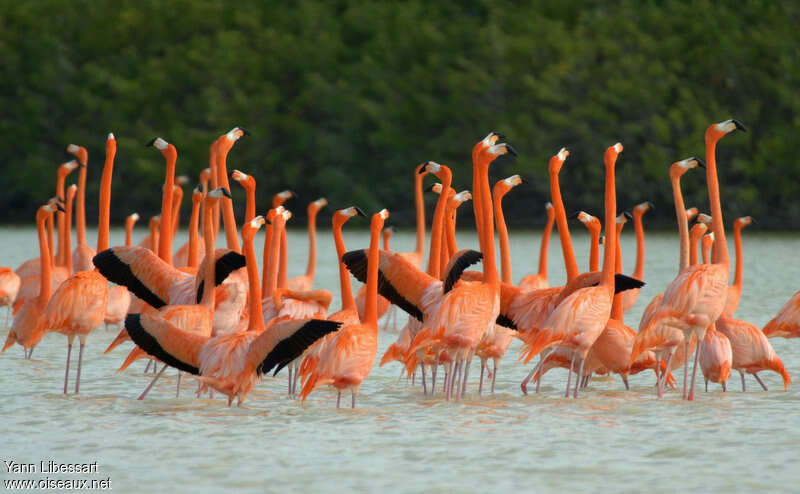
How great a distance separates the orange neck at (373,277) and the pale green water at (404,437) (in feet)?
1.72

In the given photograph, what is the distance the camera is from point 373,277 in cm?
750

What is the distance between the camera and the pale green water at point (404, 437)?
17.7 feet

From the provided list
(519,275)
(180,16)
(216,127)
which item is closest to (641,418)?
(519,275)

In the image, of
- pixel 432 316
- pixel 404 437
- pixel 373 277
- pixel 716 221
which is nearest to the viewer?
pixel 404 437

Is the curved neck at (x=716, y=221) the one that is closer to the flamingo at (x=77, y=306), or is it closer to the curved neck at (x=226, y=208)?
the curved neck at (x=226, y=208)

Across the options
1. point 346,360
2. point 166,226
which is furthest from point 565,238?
point 166,226

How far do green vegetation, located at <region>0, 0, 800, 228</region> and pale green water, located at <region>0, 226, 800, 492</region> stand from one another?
76.9 ft

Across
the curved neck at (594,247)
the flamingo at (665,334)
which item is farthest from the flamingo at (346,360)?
the curved neck at (594,247)

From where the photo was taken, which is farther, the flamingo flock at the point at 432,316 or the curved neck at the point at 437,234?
the curved neck at the point at 437,234

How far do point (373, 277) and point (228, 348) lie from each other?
1.11m

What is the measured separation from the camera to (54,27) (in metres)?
42.0

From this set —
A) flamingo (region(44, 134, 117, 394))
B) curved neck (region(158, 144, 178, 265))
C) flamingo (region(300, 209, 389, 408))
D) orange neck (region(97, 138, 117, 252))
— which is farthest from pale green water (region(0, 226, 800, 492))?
orange neck (region(97, 138, 117, 252))

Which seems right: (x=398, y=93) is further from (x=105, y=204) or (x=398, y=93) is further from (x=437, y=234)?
(x=437, y=234)

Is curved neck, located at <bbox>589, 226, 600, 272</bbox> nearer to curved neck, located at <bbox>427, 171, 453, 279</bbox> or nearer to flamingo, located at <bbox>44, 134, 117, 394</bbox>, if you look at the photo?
curved neck, located at <bbox>427, 171, 453, 279</bbox>
